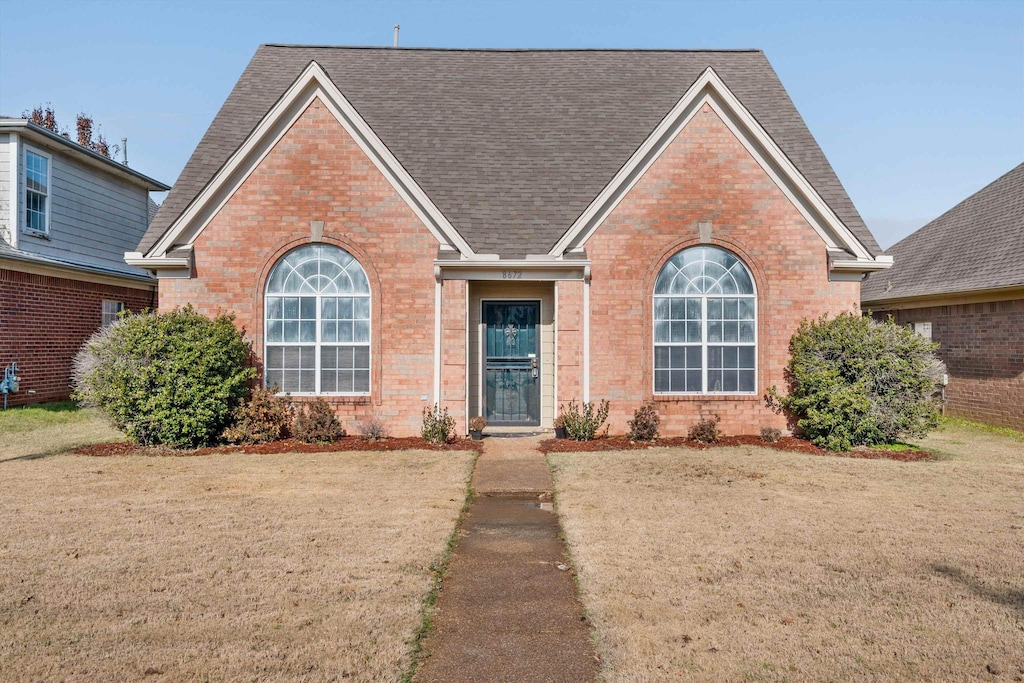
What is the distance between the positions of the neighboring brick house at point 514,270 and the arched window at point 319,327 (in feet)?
0.11

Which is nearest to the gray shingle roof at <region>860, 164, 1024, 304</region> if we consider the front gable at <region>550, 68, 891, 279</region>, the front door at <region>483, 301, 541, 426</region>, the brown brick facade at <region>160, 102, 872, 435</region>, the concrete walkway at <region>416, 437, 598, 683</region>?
the front gable at <region>550, 68, 891, 279</region>

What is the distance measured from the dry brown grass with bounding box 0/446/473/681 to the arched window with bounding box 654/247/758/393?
16.9 feet

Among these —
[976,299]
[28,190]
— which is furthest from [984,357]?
[28,190]

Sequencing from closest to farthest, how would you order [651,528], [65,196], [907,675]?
[907,675]
[651,528]
[65,196]

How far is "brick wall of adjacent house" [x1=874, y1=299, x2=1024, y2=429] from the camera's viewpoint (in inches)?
527

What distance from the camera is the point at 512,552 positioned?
19.3 ft

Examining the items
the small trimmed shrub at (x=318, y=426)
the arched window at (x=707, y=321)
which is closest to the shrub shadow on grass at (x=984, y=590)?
the arched window at (x=707, y=321)

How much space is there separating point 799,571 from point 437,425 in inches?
280

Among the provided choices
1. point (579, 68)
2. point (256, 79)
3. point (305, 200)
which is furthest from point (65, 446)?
point (579, 68)

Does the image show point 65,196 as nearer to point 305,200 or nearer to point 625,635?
point 305,200

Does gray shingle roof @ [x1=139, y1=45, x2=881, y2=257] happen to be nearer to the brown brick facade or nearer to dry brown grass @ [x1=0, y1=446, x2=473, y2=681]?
the brown brick facade

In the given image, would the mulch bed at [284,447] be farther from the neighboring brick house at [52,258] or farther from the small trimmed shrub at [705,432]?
the neighboring brick house at [52,258]

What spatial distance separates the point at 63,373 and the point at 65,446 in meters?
6.37

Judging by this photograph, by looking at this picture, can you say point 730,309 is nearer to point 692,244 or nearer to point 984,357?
point 692,244
